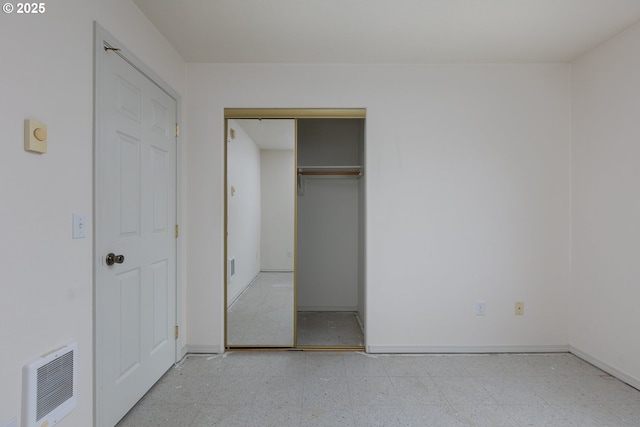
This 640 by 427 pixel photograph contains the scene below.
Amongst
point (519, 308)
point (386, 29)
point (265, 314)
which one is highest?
point (386, 29)

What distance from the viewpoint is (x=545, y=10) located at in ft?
6.46

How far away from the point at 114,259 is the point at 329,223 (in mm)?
2338

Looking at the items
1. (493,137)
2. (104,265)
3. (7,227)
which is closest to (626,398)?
(493,137)

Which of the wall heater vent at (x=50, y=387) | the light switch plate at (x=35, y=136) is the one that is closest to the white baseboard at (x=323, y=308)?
the wall heater vent at (x=50, y=387)

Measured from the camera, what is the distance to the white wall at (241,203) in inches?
109

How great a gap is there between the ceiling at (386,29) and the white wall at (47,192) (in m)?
0.65

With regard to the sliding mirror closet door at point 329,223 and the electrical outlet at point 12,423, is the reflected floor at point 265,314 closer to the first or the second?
the sliding mirror closet door at point 329,223

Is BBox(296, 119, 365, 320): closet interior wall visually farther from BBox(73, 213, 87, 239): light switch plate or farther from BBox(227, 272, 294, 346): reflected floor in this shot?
BBox(73, 213, 87, 239): light switch plate

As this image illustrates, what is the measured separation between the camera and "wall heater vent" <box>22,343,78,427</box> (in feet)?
3.94

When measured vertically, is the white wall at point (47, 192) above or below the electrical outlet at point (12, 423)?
above

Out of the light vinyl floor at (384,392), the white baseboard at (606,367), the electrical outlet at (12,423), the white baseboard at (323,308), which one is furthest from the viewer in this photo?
the white baseboard at (323,308)

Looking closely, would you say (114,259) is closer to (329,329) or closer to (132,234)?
(132,234)

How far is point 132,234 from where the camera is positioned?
1.90 metres

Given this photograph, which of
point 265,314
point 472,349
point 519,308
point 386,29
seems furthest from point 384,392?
point 386,29
